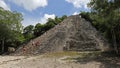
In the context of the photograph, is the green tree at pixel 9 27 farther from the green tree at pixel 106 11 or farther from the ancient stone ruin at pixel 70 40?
the green tree at pixel 106 11

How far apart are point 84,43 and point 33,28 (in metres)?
18.6

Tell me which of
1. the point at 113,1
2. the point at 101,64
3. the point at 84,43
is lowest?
the point at 101,64

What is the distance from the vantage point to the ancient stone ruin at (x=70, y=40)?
31.0 meters

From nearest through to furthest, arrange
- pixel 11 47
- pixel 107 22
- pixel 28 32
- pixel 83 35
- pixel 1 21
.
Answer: pixel 107 22
pixel 83 35
pixel 1 21
pixel 11 47
pixel 28 32

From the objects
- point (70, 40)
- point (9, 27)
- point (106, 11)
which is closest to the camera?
point (106, 11)

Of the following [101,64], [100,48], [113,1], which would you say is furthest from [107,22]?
[100,48]

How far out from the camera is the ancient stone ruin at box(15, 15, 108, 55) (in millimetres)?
30969

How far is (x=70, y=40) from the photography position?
104 feet

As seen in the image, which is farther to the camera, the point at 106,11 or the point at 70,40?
the point at 70,40

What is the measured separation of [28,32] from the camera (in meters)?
49.3

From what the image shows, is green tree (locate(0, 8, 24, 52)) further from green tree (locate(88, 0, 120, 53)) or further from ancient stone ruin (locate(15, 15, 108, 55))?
green tree (locate(88, 0, 120, 53))

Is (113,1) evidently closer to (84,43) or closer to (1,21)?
(84,43)

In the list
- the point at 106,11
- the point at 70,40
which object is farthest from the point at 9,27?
the point at 106,11

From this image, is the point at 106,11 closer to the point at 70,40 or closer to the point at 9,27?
the point at 70,40
